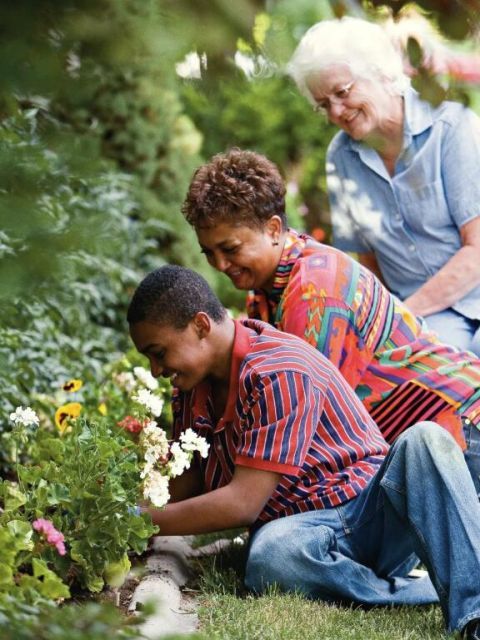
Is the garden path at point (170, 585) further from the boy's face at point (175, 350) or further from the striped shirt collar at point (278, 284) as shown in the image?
the striped shirt collar at point (278, 284)

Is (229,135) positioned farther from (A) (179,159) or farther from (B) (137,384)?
(B) (137,384)

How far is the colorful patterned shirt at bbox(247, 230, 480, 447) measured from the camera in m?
3.54

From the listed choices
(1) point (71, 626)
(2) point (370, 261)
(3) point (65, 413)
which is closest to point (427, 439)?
(3) point (65, 413)

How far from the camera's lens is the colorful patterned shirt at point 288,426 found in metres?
3.05

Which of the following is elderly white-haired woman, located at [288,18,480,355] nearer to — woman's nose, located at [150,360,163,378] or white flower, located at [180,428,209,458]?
woman's nose, located at [150,360,163,378]

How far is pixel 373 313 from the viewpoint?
3619 millimetres

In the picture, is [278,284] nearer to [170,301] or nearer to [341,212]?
[170,301]

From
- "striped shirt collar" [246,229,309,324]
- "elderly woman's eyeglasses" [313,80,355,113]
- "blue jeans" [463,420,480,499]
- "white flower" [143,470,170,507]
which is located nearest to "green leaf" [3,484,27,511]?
"white flower" [143,470,170,507]

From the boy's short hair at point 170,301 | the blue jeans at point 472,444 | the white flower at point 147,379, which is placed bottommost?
the blue jeans at point 472,444

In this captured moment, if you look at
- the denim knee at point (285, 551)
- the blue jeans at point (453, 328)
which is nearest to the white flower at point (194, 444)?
the denim knee at point (285, 551)

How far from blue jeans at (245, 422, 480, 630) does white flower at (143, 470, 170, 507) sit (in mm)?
397

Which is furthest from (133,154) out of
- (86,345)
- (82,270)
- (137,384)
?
(82,270)

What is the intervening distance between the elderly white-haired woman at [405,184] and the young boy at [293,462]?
43.2 inches

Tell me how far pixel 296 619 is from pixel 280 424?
52 cm
